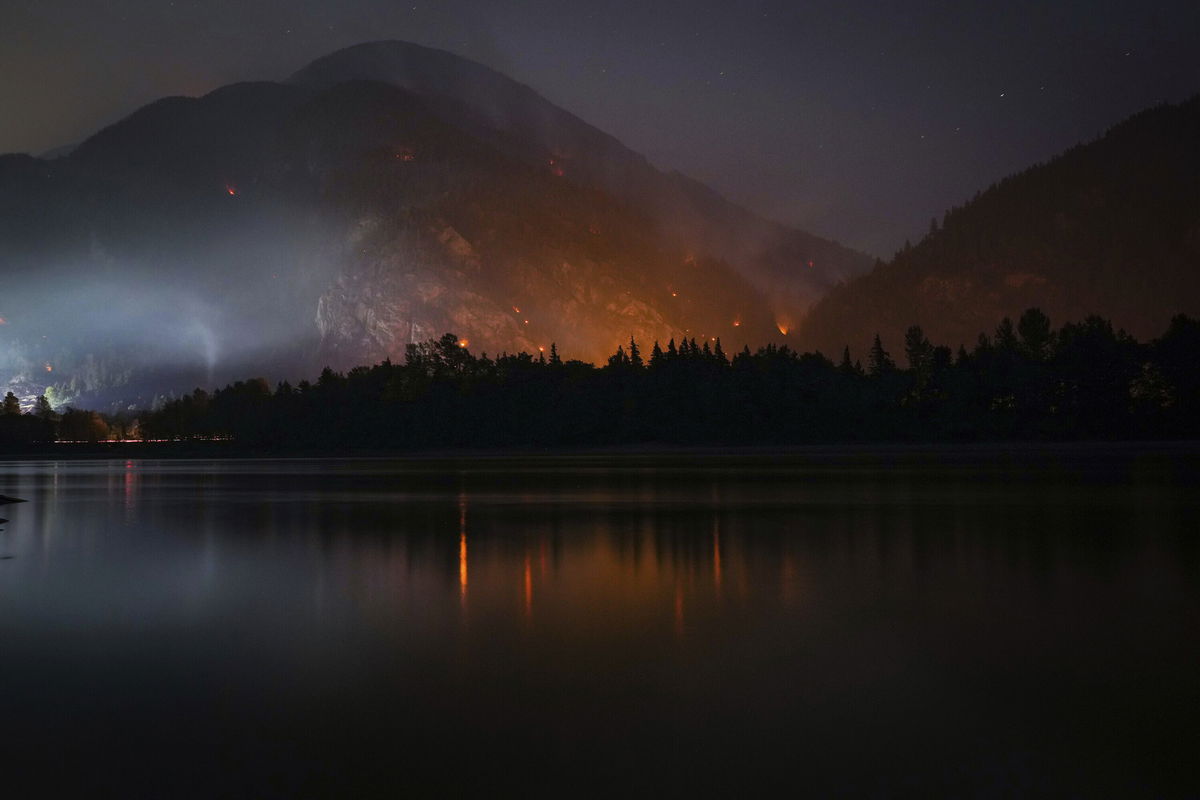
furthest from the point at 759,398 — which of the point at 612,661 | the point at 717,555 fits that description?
the point at 612,661

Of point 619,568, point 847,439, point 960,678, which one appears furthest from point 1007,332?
point 960,678

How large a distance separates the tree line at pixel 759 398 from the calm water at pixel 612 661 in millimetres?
75403

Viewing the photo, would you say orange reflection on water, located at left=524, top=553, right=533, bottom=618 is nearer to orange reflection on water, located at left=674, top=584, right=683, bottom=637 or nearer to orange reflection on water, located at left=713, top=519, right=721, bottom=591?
orange reflection on water, located at left=674, top=584, right=683, bottom=637

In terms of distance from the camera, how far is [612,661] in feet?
37.4

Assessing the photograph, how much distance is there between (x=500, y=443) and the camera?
124 meters

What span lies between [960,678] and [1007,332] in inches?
4323

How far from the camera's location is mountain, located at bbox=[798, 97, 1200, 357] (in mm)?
166125

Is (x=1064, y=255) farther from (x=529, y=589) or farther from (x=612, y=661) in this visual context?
(x=612, y=661)

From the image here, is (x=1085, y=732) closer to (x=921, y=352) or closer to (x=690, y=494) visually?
(x=690, y=494)

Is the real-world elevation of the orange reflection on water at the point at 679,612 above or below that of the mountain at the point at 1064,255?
below

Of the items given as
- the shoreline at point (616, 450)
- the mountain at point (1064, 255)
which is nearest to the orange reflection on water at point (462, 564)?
the shoreline at point (616, 450)

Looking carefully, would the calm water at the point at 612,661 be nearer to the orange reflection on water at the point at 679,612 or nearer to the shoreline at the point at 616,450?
the orange reflection on water at the point at 679,612

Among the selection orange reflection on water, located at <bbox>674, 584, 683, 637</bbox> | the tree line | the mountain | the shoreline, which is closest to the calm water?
orange reflection on water, located at <bbox>674, 584, 683, 637</bbox>

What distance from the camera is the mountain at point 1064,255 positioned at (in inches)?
6540
